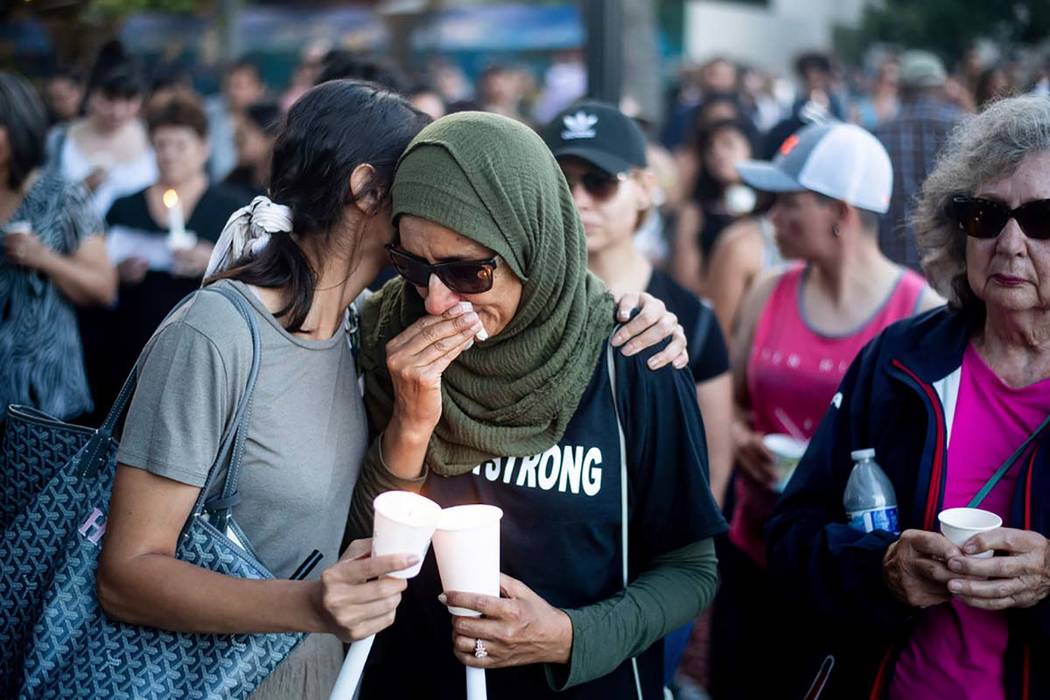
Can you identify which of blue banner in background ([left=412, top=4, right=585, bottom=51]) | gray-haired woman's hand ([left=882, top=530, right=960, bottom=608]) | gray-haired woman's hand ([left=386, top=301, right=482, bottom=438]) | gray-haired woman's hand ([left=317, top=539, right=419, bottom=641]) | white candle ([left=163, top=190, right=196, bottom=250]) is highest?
blue banner in background ([left=412, top=4, right=585, bottom=51])

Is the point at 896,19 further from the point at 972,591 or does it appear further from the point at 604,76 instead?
the point at 972,591

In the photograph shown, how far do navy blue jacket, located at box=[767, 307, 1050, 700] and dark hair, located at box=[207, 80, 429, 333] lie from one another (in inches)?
48.8

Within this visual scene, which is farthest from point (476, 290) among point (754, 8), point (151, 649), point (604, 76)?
point (754, 8)

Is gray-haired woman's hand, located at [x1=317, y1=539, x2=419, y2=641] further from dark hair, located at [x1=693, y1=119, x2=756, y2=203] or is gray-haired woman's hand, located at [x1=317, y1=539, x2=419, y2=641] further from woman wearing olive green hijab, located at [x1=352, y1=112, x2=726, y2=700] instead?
dark hair, located at [x1=693, y1=119, x2=756, y2=203]

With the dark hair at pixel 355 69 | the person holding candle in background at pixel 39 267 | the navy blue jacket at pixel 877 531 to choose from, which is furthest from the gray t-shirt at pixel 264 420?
the person holding candle in background at pixel 39 267

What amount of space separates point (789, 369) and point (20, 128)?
3071 mm

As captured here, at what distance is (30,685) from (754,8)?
120 ft

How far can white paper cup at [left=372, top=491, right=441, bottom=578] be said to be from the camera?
1970mm

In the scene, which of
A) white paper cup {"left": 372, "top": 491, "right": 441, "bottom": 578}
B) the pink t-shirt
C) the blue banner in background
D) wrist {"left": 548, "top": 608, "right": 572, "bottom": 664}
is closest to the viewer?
white paper cup {"left": 372, "top": 491, "right": 441, "bottom": 578}

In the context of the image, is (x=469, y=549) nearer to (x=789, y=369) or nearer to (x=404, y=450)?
(x=404, y=450)

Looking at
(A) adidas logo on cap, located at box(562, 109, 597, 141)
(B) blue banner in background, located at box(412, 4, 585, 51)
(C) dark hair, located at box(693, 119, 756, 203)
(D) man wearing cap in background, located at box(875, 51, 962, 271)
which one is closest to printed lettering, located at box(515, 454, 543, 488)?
(A) adidas logo on cap, located at box(562, 109, 597, 141)

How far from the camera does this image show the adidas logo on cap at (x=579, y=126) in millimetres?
3916

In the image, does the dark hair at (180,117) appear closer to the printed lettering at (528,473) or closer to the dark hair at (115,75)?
the dark hair at (115,75)

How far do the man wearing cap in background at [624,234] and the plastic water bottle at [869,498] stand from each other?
1166 millimetres
